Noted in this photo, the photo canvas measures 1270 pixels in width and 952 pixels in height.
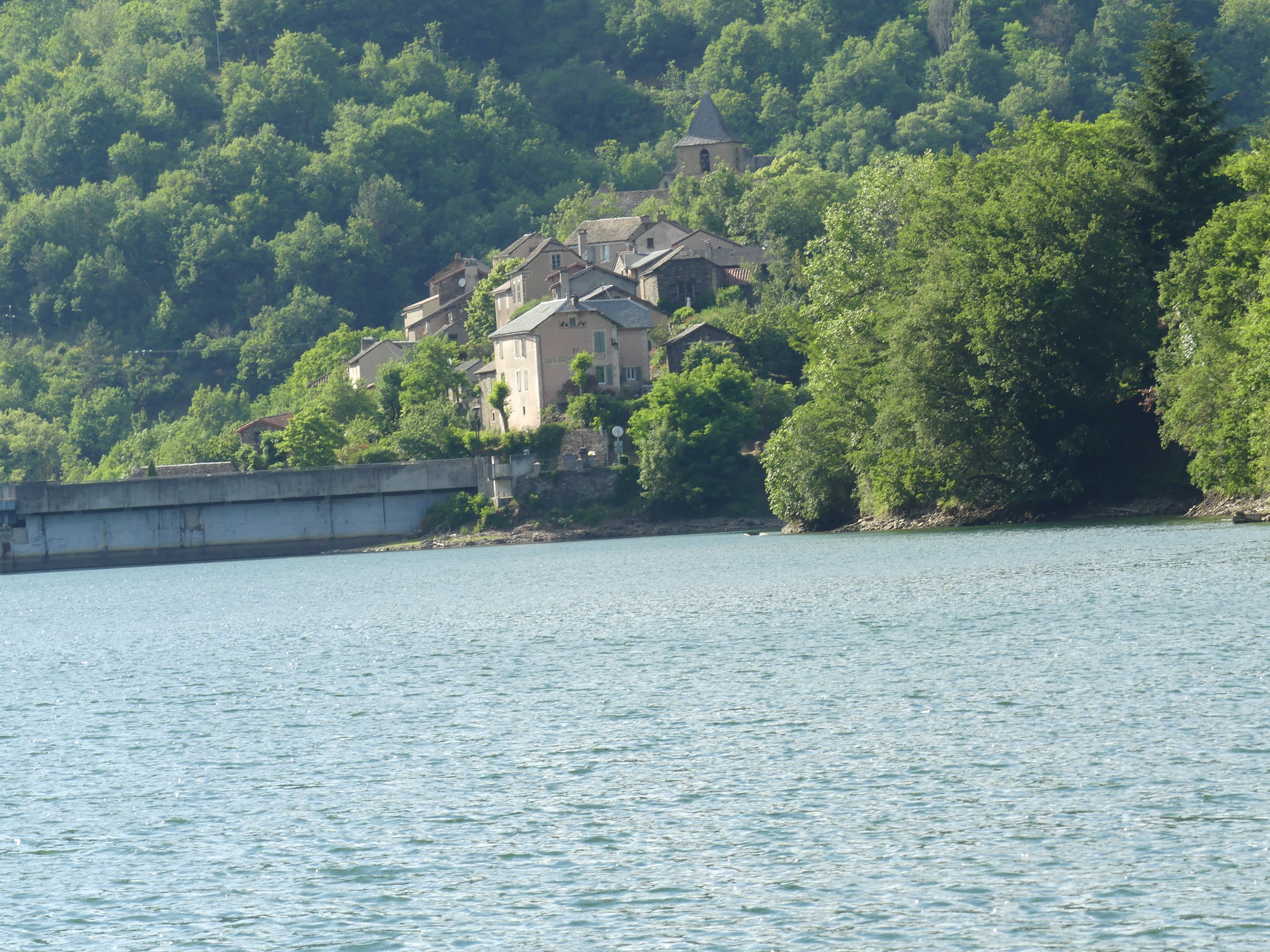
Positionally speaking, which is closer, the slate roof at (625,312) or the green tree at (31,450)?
the slate roof at (625,312)

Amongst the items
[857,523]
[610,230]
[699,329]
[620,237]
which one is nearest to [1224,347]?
[857,523]

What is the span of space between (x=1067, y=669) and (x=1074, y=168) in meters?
44.7

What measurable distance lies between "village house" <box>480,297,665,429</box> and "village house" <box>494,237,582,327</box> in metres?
13.3

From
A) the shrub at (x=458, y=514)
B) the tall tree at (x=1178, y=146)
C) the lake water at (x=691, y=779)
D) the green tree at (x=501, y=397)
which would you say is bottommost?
the lake water at (x=691, y=779)

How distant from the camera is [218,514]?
114 metres

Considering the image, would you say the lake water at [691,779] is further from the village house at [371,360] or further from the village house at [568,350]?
the village house at [371,360]

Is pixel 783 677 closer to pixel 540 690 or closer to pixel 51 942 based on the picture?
pixel 540 690

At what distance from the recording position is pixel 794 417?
82188 mm

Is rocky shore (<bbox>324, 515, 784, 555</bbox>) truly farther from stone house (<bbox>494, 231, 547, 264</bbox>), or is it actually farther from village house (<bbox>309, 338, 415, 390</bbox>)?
stone house (<bbox>494, 231, 547, 264</bbox>)

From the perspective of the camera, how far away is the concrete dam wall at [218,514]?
370ft

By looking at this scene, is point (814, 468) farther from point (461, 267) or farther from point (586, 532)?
point (461, 267)

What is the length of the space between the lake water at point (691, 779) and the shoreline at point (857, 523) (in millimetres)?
18742

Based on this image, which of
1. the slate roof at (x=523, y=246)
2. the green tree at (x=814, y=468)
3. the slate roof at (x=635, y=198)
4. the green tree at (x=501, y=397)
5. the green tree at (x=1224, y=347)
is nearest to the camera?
the green tree at (x=1224, y=347)

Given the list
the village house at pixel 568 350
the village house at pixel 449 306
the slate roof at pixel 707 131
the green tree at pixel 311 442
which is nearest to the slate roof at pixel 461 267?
the village house at pixel 449 306
